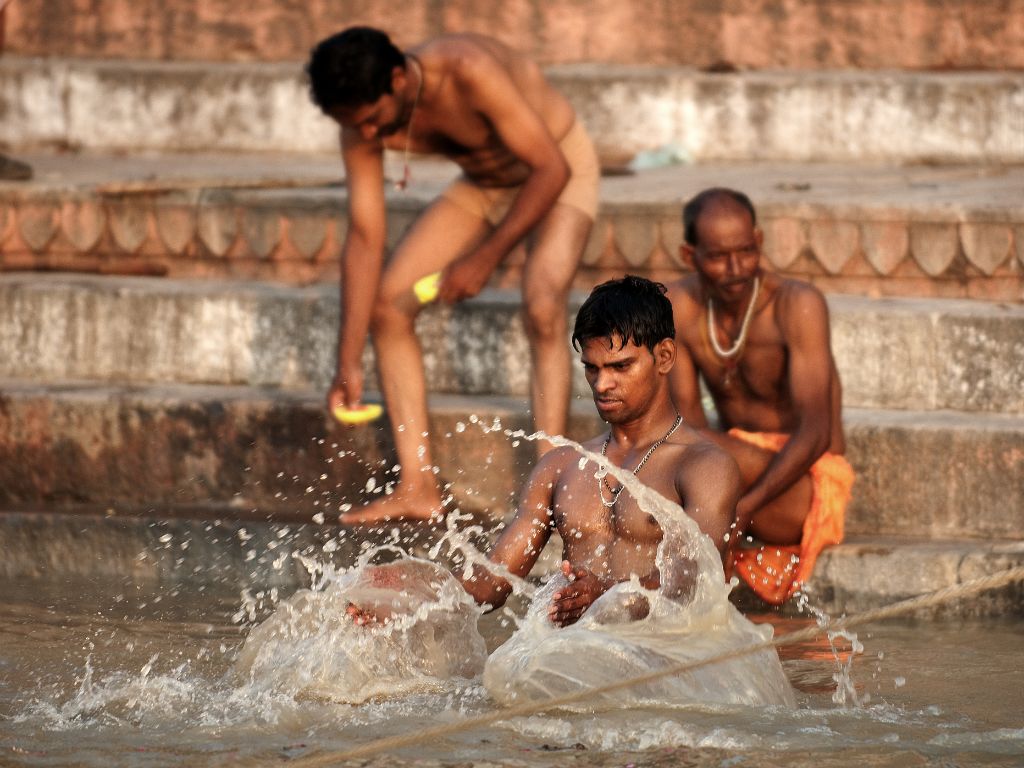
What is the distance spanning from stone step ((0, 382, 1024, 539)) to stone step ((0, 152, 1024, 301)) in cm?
78

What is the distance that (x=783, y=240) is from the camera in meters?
7.12

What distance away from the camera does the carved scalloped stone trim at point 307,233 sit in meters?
7.56

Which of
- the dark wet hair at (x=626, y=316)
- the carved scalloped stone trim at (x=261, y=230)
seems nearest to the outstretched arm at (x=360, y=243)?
the carved scalloped stone trim at (x=261, y=230)

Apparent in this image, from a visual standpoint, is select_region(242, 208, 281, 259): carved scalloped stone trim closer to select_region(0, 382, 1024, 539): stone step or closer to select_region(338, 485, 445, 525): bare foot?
select_region(0, 382, 1024, 539): stone step

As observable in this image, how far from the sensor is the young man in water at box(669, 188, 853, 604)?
587 cm

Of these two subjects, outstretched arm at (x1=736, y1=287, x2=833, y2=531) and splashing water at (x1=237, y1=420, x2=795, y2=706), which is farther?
outstretched arm at (x1=736, y1=287, x2=833, y2=531)

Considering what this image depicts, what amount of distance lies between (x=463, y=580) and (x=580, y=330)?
0.75 m

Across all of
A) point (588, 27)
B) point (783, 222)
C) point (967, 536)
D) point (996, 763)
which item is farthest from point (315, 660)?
point (588, 27)

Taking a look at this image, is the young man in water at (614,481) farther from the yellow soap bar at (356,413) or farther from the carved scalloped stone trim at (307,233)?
the carved scalloped stone trim at (307,233)

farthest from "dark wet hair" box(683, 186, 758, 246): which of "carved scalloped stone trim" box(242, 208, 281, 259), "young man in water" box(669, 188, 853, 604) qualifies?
"carved scalloped stone trim" box(242, 208, 281, 259)

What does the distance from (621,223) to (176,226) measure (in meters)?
1.83

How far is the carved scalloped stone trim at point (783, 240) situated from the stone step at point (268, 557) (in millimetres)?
1448

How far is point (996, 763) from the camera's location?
13.8 ft

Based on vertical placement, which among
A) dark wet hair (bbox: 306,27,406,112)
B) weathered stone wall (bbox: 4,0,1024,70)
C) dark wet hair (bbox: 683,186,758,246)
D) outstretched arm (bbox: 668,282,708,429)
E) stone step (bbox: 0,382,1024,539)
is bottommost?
stone step (bbox: 0,382,1024,539)
